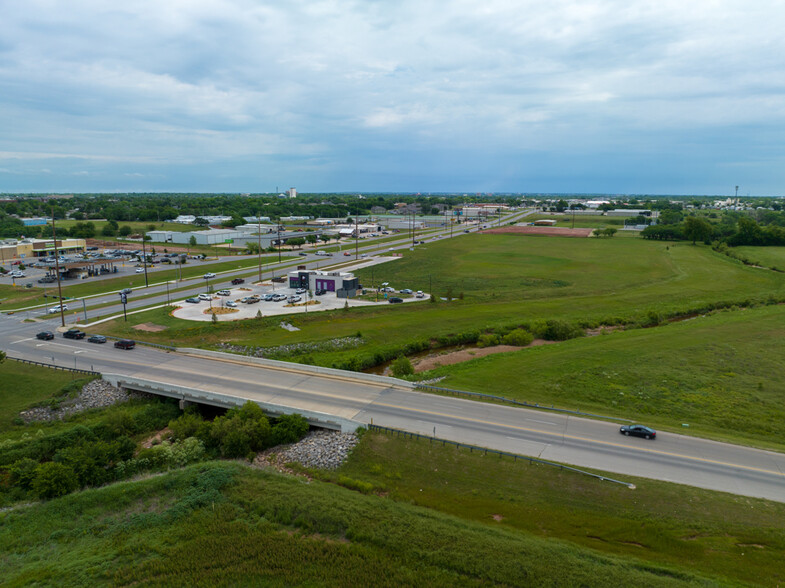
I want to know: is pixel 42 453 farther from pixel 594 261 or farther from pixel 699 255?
pixel 699 255

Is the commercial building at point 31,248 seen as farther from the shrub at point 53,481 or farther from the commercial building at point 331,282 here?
the shrub at point 53,481

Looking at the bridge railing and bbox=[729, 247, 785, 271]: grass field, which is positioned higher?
bbox=[729, 247, 785, 271]: grass field

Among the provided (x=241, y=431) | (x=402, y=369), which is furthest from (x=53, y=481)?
(x=402, y=369)

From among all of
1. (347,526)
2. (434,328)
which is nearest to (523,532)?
(347,526)

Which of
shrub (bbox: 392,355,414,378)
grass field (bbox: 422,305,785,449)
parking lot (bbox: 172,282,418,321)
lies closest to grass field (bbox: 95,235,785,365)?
parking lot (bbox: 172,282,418,321)

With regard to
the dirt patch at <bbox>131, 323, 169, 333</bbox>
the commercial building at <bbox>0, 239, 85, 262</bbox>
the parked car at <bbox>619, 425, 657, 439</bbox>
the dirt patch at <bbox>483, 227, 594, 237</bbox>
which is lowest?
the parked car at <bbox>619, 425, 657, 439</bbox>

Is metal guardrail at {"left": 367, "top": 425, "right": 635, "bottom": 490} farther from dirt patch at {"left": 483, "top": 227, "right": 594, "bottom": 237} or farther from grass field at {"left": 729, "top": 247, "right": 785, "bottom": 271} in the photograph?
dirt patch at {"left": 483, "top": 227, "right": 594, "bottom": 237}

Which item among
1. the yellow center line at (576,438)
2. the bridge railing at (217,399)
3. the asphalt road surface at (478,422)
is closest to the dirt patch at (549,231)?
the asphalt road surface at (478,422)
